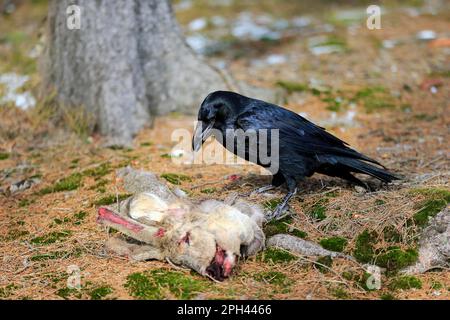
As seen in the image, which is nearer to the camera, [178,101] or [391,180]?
[391,180]

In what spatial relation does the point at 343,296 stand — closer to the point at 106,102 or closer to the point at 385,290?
the point at 385,290

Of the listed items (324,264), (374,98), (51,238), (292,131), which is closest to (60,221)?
(51,238)

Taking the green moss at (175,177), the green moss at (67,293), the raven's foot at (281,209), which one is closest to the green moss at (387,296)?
the raven's foot at (281,209)

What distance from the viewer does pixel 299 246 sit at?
4277mm

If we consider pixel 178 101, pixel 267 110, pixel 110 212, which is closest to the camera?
pixel 110 212

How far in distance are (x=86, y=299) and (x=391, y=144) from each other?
4.21m

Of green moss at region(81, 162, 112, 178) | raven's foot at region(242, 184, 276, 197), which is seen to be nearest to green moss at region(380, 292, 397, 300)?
raven's foot at region(242, 184, 276, 197)

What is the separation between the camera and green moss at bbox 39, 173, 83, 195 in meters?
5.76

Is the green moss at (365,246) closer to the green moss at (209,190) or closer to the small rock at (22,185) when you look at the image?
the green moss at (209,190)

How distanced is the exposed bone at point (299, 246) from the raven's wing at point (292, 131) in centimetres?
93

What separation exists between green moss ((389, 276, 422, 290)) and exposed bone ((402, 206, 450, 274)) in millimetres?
113

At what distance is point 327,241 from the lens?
4363 mm
